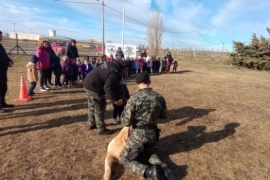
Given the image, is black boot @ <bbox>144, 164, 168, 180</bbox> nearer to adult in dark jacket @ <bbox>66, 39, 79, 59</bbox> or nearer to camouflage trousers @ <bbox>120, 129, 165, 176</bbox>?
camouflage trousers @ <bbox>120, 129, 165, 176</bbox>

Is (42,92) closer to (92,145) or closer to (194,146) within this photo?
(92,145)

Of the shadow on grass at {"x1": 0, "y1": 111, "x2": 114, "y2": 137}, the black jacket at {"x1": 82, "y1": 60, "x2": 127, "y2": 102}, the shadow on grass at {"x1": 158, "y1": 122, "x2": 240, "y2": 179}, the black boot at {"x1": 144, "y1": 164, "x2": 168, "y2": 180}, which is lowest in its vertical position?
the shadow on grass at {"x1": 158, "y1": 122, "x2": 240, "y2": 179}

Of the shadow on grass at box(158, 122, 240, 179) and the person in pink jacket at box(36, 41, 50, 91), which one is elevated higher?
the person in pink jacket at box(36, 41, 50, 91)

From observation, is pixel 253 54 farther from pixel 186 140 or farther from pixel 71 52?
pixel 186 140

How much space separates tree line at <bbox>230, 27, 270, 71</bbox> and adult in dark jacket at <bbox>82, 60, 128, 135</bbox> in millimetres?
25083

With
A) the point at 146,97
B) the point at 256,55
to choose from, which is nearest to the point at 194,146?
the point at 146,97

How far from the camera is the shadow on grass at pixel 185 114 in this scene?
21.5 feet

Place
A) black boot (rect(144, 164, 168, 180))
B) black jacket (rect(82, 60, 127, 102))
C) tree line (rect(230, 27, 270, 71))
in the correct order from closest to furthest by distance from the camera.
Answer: black boot (rect(144, 164, 168, 180))
black jacket (rect(82, 60, 127, 102))
tree line (rect(230, 27, 270, 71))

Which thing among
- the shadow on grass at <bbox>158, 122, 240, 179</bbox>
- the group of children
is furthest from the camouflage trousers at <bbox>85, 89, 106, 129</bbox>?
the group of children

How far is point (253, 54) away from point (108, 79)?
85.8 ft

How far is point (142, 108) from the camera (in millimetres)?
3881

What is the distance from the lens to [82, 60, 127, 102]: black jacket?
15.3 feet

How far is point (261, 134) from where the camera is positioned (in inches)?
231

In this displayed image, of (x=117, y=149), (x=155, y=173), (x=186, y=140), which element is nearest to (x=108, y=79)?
(x=117, y=149)
